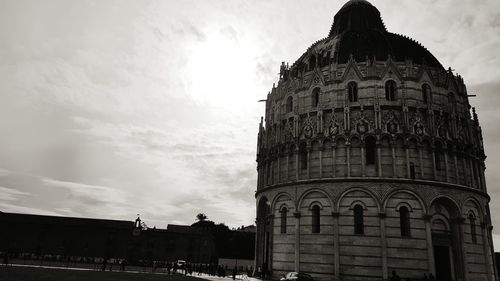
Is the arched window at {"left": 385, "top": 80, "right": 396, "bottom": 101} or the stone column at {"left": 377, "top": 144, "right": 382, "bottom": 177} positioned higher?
the arched window at {"left": 385, "top": 80, "right": 396, "bottom": 101}

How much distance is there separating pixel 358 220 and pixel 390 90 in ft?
37.3

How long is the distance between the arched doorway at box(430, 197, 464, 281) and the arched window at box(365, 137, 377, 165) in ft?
18.7

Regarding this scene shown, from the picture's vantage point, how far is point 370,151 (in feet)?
101

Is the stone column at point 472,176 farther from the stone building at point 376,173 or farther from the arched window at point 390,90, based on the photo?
the arched window at point 390,90

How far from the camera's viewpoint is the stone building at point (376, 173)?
28.6 meters

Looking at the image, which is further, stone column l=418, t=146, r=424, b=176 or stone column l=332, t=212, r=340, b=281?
stone column l=418, t=146, r=424, b=176

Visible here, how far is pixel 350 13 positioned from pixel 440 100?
14817 millimetres

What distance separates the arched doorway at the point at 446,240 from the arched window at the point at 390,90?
8.97 m

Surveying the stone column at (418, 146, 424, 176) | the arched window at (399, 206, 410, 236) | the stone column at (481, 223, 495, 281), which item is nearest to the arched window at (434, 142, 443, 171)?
the stone column at (418, 146, 424, 176)

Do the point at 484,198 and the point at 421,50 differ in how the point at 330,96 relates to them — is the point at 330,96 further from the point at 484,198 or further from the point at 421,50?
the point at 484,198

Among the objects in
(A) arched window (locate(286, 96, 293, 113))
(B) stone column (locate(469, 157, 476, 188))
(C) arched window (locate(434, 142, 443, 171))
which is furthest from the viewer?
(A) arched window (locate(286, 96, 293, 113))

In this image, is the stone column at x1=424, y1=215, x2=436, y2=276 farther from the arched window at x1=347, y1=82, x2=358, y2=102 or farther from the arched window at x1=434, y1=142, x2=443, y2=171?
the arched window at x1=347, y1=82, x2=358, y2=102

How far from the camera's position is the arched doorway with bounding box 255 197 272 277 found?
34378 mm

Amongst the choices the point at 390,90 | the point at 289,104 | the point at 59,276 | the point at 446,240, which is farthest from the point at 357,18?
the point at 59,276
